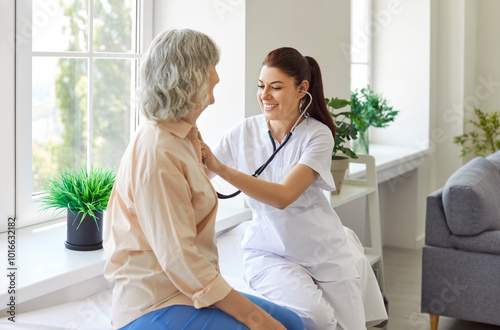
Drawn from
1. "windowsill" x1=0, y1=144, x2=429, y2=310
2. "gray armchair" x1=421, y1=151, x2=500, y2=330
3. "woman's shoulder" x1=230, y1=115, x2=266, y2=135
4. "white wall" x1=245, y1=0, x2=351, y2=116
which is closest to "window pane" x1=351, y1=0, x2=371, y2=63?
"white wall" x1=245, y1=0, x2=351, y2=116

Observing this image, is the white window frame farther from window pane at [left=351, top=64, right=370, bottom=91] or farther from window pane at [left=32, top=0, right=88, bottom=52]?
window pane at [left=351, top=64, right=370, bottom=91]

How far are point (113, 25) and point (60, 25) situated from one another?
10.5 inches

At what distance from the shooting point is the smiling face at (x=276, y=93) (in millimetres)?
1895

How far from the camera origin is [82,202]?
5.92 ft

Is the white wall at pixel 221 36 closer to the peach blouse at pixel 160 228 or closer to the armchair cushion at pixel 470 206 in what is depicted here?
the armchair cushion at pixel 470 206

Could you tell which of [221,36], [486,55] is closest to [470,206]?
[221,36]

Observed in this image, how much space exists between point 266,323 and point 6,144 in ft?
3.59

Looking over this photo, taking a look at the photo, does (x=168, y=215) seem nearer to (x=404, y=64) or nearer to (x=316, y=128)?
(x=316, y=128)

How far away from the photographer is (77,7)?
7.18 ft

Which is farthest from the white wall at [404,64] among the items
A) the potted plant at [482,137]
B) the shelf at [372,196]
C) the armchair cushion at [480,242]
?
the armchair cushion at [480,242]

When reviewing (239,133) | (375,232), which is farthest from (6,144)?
(375,232)

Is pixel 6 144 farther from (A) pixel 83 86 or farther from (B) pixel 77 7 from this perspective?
(B) pixel 77 7

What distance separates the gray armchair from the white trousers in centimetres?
91

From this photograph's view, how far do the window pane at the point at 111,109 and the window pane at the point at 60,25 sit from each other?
13cm
